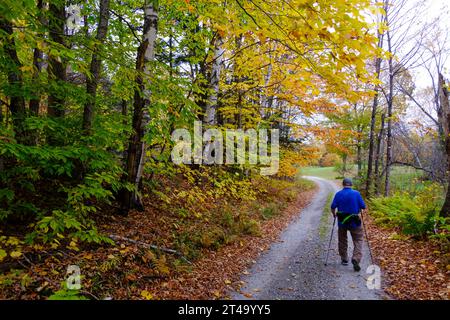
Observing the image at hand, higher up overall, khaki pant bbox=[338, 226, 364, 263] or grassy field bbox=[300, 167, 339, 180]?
khaki pant bbox=[338, 226, 364, 263]

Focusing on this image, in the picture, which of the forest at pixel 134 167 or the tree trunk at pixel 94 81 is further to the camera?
the tree trunk at pixel 94 81

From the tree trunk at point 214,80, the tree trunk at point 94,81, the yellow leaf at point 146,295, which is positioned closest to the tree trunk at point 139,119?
the tree trunk at point 94,81

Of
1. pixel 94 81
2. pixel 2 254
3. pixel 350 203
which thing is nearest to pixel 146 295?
pixel 2 254

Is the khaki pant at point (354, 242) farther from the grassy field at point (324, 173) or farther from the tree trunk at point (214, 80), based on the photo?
the grassy field at point (324, 173)

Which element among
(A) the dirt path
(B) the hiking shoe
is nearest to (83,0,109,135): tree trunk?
(A) the dirt path

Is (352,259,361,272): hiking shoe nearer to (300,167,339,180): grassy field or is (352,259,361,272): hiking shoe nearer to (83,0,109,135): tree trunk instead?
(83,0,109,135): tree trunk

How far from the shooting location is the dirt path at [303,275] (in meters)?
5.62

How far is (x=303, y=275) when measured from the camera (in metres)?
6.61

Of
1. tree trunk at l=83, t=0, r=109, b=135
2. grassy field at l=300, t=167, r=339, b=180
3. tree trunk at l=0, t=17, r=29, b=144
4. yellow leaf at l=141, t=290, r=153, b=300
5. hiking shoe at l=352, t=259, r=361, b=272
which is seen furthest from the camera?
grassy field at l=300, t=167, r=339, b=180

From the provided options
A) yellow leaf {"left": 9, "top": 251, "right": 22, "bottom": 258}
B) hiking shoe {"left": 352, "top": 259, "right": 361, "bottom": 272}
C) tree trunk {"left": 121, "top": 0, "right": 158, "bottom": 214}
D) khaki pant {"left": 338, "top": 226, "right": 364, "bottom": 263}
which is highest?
tree trunk {"left": 121, "top": 0, "right": 158, "bottom": 214}

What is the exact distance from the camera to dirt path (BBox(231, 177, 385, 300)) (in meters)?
5.62

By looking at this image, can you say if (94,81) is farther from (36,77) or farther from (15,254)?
(15,254)

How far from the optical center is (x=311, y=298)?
18.0 ft

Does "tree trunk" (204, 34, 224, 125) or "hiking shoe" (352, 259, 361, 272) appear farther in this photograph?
"tree trunk" (204, 34, 224, 125)
